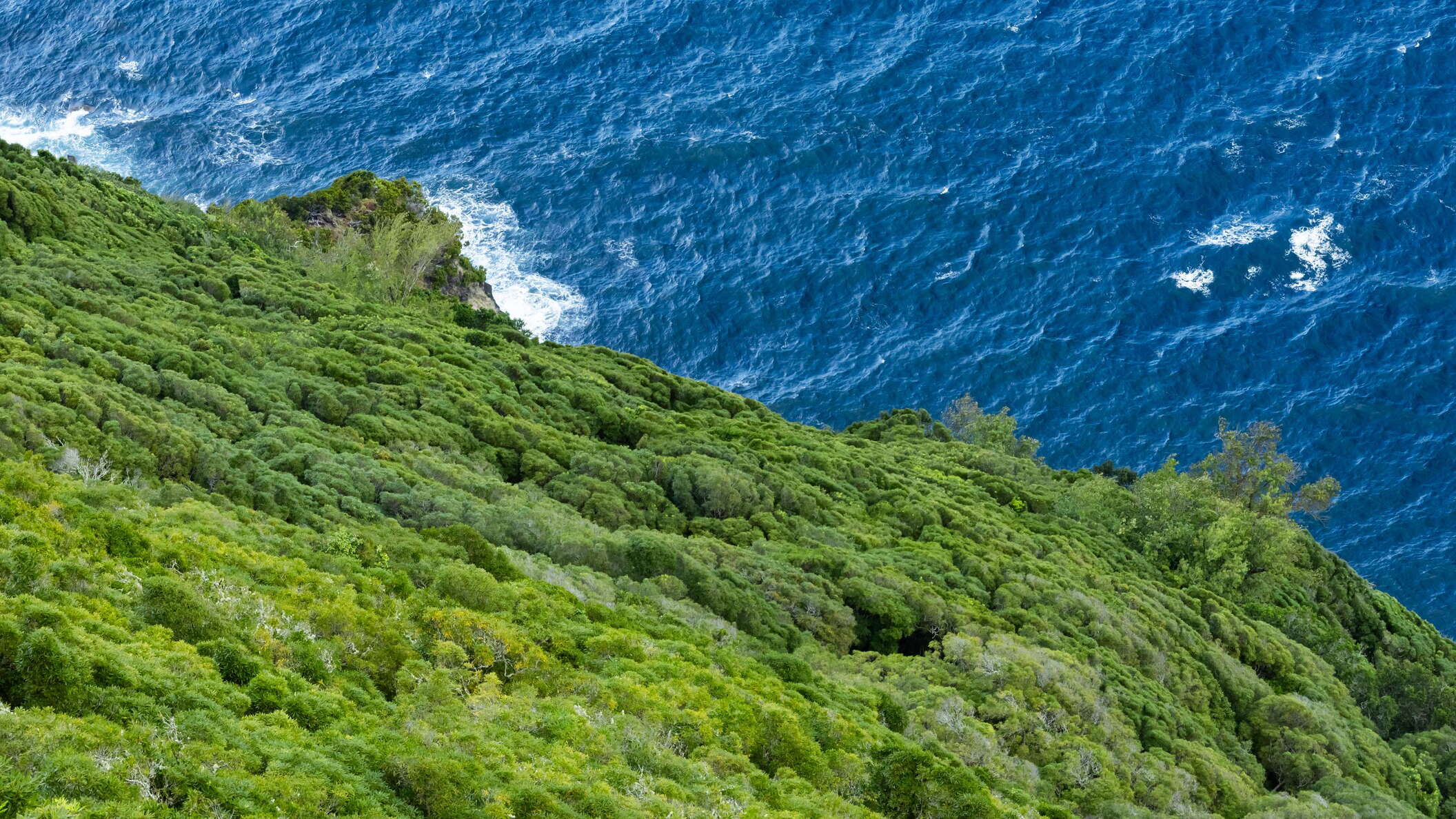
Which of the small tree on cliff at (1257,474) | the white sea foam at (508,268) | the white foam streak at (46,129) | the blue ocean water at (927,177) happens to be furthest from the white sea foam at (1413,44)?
the white foam streak at (46,129)

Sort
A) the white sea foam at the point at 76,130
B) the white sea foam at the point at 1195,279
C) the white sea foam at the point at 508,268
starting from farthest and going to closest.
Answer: the white sea foam at the point at 76,130
the white sea foam at the point at 508,268
the white sea foam at the point at 1195,279

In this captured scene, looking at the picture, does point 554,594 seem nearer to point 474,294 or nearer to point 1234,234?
point 474,294

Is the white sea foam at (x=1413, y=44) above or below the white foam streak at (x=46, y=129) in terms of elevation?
above

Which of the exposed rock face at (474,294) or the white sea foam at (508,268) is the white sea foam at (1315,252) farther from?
the exposed rock face at (474,294)

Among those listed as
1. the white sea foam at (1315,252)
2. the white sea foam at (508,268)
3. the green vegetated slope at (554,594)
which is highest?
the white sea foam at (1315,252)

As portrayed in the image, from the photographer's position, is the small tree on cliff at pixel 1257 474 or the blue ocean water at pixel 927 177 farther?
the blue ocean water at pixel 927 177

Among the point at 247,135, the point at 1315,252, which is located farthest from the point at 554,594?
the point at 247,135

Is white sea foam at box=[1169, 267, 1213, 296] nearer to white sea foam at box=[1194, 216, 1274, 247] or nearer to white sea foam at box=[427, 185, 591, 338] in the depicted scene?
white sea foam at box=[1194, 216, 1274, 247]

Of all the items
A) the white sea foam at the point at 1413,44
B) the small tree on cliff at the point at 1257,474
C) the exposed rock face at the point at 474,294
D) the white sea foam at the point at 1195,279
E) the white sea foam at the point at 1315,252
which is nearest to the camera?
the small tree on cliff at the point at 1257,474
